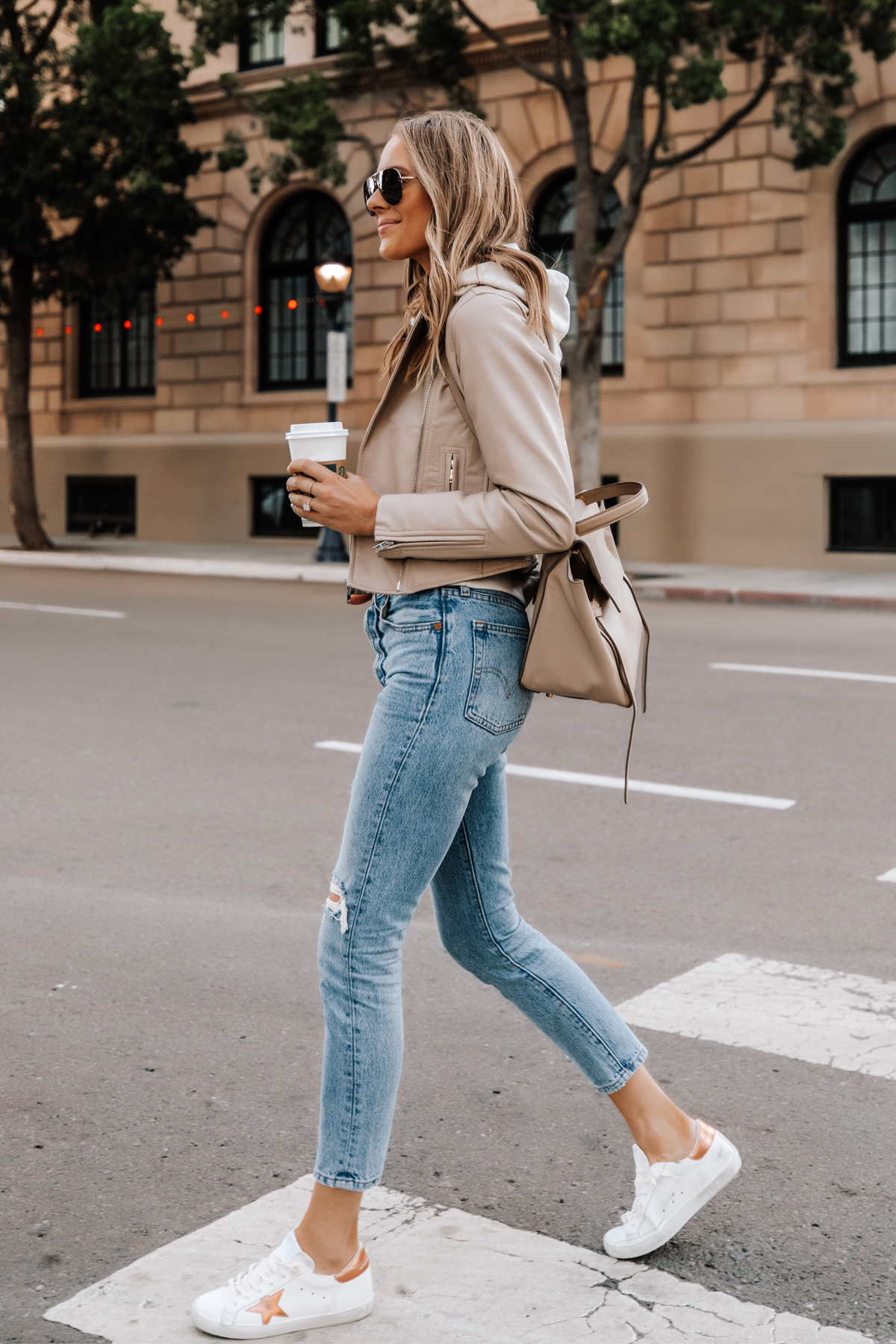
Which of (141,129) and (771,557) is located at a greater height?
(141,129)

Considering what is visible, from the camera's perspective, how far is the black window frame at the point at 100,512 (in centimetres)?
2708

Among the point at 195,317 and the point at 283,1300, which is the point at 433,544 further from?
the point at 195,317

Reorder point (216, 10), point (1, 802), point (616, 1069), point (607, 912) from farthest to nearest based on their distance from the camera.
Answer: point (216, 10)
point (1, 802)
point (607, 912)
point (616, 1069)

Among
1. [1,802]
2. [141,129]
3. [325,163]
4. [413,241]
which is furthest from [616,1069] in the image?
[141,129]

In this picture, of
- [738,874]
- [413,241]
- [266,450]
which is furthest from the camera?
[266,450]

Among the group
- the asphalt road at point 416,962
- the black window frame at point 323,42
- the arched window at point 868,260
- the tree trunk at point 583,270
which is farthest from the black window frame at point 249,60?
the asphalt road at point 416,962

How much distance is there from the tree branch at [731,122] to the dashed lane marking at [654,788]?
40.5ft

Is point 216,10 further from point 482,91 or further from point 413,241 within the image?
point 413,241

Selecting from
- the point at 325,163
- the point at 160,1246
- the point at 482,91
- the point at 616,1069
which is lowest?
the point at 160,1246

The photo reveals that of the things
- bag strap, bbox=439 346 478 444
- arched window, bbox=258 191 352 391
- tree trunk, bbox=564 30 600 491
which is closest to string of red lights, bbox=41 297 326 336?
arched window, bbox=258 191 352 391

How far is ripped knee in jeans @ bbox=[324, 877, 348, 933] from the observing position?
106 inches

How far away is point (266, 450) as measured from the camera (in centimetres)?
2498

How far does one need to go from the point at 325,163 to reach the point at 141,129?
3.09 metres

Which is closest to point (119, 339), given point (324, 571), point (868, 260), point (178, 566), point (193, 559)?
point (193, 559)
